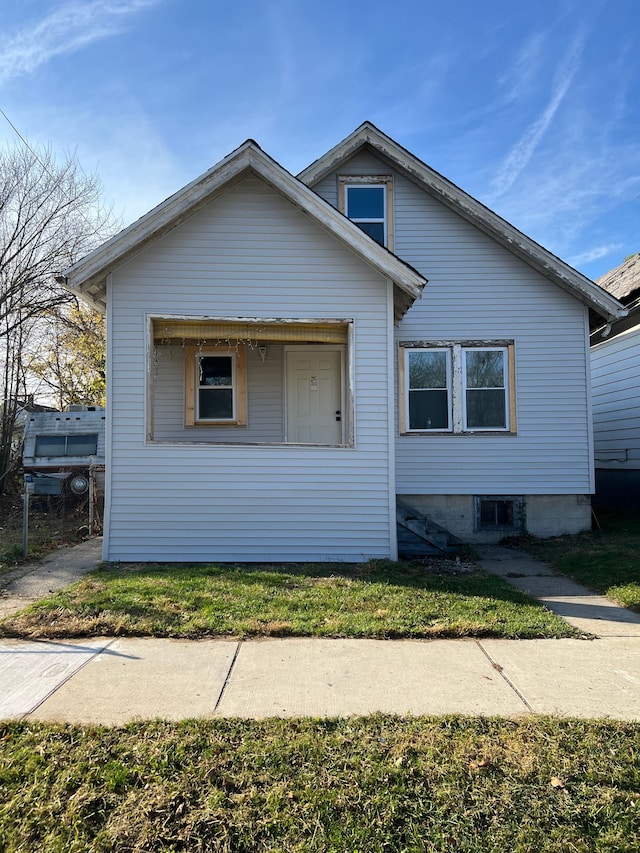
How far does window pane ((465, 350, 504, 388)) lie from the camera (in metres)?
10.5

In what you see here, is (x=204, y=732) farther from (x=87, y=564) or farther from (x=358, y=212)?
(x=358, y=212)

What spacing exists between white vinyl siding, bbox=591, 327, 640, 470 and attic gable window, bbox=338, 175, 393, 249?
577 centimetres

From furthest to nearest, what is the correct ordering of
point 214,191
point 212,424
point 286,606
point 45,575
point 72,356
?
point 72,356, point 212,424, point 214,191, point 45,575, point 286,606

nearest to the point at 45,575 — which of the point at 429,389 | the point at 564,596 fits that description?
the point at 564,596

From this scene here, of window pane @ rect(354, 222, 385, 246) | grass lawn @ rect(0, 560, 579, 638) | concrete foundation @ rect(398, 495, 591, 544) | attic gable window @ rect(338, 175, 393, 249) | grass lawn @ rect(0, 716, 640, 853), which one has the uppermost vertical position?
attic gable window @ rect(338, 175, 393, 249)

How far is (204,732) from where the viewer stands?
127 inches

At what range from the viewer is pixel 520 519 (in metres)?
10.4

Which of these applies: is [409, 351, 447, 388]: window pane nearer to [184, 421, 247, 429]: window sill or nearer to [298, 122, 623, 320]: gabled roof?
[298, 122, 623, 320]: gabled roof

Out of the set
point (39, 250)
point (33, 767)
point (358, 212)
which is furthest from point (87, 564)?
point (39, 250)

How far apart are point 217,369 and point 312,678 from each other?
6.89 m

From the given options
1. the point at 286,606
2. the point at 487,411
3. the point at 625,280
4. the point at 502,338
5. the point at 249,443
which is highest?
the point at 625,280

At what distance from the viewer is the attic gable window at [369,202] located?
35.1 ft

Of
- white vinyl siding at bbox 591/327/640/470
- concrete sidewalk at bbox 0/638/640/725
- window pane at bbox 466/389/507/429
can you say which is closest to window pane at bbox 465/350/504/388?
window pane at bbox 466/389/507/429

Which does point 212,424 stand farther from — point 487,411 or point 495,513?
point 495,513
